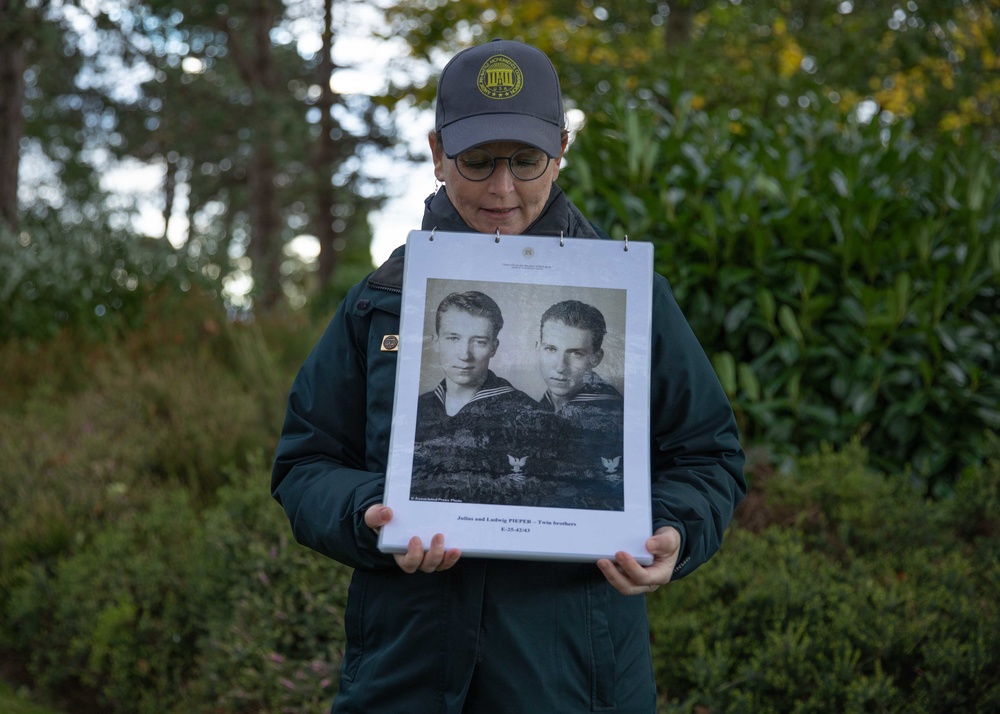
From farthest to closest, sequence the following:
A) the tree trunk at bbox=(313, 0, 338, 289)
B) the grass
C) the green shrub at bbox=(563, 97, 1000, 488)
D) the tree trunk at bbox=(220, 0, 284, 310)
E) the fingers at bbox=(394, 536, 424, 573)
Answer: the tree trunk at bbox=(313, 0, 338, 289) → the tree trunk at bbox=(220, 0, 284, 310) → the green shrub at bbox=(563, 97, 1000, 488) → the grass → the fingers at bbox=(394, 536, 424, 573)

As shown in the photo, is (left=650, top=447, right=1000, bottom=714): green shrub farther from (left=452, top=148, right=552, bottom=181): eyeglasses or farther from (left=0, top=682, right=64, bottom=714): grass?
(left=0, top=682, right=64, bottom=714): grass

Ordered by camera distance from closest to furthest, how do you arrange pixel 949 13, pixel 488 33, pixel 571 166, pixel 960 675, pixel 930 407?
pixel 960 675 → pixel 930 407 → pixel 571 166 → pixel 949 13 → pixel 488 33

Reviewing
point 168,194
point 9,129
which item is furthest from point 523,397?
point 168,194

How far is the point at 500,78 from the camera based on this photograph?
71.8 inches

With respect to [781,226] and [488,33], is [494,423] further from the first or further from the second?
[488,33]

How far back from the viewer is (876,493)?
3.93 m

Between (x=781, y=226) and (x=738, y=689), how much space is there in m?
2.46

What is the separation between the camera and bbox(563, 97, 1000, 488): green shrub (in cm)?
439

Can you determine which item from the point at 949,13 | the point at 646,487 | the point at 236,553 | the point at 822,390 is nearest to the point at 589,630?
the point at 646,487

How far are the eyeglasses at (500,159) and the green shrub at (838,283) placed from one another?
9.34ft

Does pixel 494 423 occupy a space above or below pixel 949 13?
below

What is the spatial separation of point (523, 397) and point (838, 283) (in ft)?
11.4

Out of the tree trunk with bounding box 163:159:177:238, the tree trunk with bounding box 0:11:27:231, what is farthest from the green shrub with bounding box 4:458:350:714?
the tree trunk with bounding box 163:159:177:238

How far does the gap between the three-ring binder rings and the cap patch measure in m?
0.31
